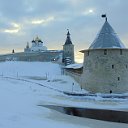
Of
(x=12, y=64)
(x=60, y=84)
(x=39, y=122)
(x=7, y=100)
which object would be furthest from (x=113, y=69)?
(x=12, y=64)

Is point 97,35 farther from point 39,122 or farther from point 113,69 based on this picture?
point 39,122

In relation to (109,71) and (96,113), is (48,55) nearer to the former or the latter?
(109,71)

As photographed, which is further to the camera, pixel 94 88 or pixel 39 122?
pixel 94 88

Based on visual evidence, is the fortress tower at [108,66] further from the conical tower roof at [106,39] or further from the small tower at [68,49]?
the small tower at [68,49]

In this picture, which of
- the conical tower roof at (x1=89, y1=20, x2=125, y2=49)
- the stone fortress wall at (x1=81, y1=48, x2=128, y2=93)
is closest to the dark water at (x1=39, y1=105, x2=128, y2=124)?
the stone fortress wall at (x1=81, y1=48, x2=128, y2=93)

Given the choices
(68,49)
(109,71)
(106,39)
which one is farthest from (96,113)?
(68,49)

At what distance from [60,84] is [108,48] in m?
6.36

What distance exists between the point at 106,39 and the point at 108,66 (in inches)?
87.3

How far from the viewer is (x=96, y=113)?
17469mm

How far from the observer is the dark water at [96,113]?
16.5m

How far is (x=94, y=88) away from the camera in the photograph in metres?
26.2

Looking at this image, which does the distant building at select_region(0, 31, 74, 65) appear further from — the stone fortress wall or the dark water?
the dark water

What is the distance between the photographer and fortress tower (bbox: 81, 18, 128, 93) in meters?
25.8

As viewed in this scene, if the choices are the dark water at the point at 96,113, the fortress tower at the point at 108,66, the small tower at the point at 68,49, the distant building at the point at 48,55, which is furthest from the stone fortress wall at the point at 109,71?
the small tower at the point at 68,49
